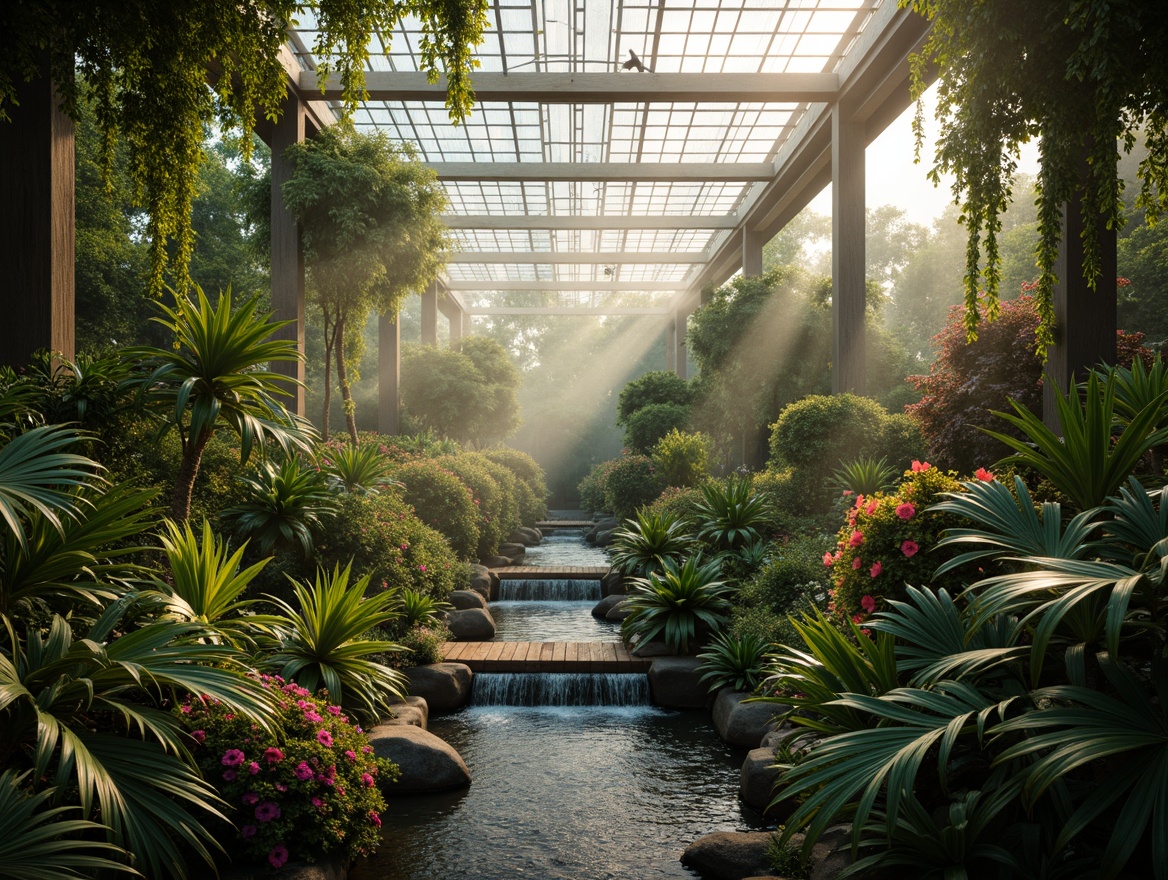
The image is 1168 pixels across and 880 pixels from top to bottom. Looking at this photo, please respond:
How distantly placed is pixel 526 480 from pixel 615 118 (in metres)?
10.9

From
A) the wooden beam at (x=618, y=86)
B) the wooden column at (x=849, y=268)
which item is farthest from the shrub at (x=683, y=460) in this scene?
the wooden beam at (x=618, y=86)

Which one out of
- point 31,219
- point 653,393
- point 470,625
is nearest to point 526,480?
point 653,393

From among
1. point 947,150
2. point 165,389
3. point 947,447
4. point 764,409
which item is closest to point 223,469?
point 165,389

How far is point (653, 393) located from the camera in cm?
2227

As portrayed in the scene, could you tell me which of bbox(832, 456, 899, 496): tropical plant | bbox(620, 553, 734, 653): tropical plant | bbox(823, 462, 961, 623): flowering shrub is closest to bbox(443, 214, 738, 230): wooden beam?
bbox(832, 456, 899, 496): tropical plant

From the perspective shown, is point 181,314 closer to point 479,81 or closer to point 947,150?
point 947,150

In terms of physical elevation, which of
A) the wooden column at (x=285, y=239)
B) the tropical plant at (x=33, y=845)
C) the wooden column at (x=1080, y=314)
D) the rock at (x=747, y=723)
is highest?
the wooden column at (x=285, y=239)

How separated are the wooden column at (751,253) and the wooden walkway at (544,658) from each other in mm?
11929

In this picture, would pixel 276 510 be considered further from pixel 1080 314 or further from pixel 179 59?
pixel 1080 314

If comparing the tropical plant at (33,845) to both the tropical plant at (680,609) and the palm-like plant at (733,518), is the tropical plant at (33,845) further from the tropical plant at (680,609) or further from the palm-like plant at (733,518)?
the palm-like plant at (733,518)

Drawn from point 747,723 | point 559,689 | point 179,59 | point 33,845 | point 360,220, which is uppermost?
point 360,220

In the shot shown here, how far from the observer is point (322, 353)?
28.3 m

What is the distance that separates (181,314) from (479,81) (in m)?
7.63

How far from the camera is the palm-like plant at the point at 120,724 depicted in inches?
105
